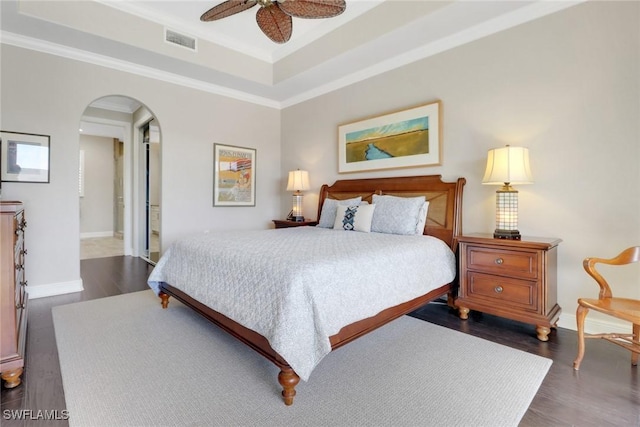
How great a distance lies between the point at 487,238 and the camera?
2.62 meters

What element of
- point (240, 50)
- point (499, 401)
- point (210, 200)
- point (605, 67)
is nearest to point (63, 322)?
point (210, 200)

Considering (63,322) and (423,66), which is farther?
(423,66)

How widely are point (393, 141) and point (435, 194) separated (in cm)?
88

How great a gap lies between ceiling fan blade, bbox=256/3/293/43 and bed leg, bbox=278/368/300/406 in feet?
8.61

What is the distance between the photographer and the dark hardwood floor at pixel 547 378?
4.96ft

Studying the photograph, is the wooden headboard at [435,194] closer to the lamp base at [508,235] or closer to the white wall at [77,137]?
the lamp base at [508,235]

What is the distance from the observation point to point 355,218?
136 inches

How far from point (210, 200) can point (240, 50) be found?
2.20 metres

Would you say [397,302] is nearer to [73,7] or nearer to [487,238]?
[487,238]

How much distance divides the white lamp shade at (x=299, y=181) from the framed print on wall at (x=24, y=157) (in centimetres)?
292

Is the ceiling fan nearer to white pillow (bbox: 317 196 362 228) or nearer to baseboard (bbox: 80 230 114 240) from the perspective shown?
white pillow (bbox: 317 196 362 228)

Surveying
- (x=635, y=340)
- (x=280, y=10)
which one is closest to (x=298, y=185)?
(x=280, y=10)

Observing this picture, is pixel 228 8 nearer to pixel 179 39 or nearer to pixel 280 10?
pixel 280 10

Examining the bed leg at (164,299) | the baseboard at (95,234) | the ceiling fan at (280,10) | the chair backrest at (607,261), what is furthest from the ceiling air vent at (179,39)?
the baseboard at (95,234)
